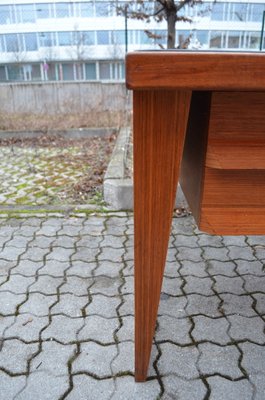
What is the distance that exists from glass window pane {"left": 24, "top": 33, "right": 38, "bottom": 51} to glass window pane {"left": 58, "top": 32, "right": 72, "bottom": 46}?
84.5 inches

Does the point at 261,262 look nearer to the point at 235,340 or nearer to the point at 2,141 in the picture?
the point at 235,340

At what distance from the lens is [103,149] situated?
533 cm

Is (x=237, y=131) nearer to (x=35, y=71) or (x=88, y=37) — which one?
(x=35, y=71)

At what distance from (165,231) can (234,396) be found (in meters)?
0.70

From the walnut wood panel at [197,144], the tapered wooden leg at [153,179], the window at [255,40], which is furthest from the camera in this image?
the window at [255,40]

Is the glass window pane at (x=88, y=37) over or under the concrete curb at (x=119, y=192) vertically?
over

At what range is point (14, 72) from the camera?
739 inches

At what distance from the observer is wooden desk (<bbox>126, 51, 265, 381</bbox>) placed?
69 cm

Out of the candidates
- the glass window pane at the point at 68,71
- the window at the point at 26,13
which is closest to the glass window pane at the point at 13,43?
the window at the point at 26,13

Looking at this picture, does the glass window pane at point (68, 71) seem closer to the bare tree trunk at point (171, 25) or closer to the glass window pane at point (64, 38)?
the glass window pane at point (64, 38)

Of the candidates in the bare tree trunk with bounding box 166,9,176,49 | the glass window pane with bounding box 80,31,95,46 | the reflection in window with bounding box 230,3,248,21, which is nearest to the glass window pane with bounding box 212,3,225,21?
the reflection in window with bounding box 230,3,248,21

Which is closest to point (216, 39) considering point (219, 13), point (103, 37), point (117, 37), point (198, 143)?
point (219, 13)

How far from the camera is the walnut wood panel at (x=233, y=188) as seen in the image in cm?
92

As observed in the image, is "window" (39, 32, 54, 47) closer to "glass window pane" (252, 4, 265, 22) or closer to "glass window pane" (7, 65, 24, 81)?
"glass window pane" (7, 65, 24, 81)
